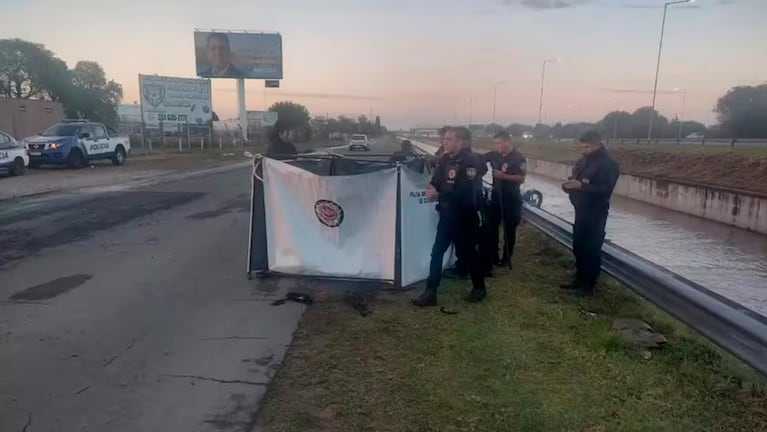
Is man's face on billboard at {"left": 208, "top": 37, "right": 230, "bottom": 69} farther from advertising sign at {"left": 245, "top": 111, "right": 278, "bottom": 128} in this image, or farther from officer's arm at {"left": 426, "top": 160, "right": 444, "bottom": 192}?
officer's arm at {"left": 426, "top": 160, "right": 444, "bottom": 192}

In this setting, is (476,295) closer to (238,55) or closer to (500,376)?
(500,376)

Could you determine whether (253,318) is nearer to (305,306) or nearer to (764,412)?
(305,306)

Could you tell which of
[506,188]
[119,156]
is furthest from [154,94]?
[506,188]

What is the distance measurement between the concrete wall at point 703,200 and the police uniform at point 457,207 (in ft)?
47.9

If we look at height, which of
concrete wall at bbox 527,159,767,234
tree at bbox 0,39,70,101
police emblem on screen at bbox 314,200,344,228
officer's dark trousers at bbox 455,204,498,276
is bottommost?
concrete wall at bbox 527,159,767,234

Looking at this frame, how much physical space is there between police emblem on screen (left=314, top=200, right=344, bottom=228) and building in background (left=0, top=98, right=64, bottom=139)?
113ft

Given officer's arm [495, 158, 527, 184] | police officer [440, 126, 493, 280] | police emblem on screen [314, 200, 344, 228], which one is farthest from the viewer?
officer's arm [495, 158, 527, 184]

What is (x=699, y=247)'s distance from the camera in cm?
1425

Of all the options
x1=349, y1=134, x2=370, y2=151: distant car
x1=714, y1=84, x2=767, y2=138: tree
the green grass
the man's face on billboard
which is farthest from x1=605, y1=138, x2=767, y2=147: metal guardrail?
the green grass

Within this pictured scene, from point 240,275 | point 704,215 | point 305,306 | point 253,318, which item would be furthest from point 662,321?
point 704,215

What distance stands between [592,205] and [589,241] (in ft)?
1.24

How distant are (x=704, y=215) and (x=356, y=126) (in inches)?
4225

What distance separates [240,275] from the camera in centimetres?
685

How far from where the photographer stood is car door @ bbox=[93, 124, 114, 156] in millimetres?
24609
